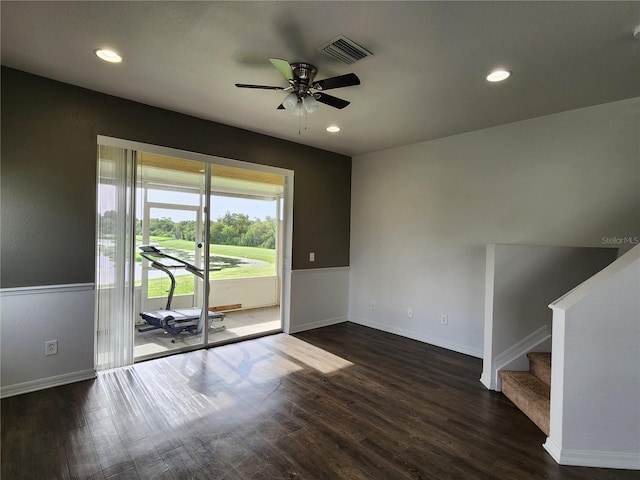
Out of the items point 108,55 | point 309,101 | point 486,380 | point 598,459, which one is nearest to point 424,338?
point 486,380

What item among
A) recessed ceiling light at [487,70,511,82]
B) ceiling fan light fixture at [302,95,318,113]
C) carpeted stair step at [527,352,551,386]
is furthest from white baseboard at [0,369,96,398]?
recessed ceiling light at [487,70,511,82]

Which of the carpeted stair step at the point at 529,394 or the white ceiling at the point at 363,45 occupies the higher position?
the white ceiling at the point at 363,45

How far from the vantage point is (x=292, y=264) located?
4.82 m

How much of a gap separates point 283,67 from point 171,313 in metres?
3.30

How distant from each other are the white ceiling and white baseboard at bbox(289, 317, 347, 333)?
10.1 feet

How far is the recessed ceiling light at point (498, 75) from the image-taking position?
259 centimetres

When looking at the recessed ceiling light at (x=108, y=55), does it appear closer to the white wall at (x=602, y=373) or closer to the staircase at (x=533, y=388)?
the white wall at (x=602, y=373)

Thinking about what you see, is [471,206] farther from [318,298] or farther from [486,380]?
[318,298]

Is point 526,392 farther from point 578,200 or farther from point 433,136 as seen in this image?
point 433,136

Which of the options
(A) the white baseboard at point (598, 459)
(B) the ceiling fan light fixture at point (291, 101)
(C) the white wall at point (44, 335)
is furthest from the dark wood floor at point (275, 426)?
(B) the ceiling fan light fixture at point (291, 101)

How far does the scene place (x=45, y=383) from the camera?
9.62 feet

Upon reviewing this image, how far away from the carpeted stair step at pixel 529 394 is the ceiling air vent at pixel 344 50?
304 cm

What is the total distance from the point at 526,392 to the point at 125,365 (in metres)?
3.94

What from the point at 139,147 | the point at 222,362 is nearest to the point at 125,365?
the point at 222,362
